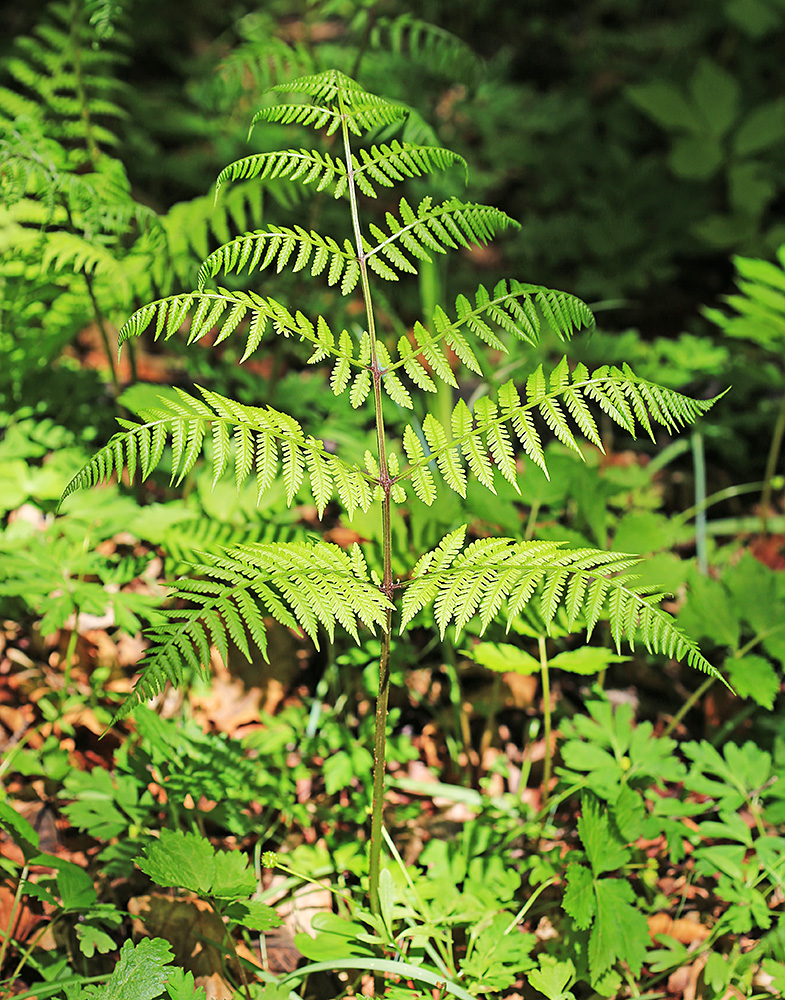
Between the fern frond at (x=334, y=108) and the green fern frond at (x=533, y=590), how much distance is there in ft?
2.52

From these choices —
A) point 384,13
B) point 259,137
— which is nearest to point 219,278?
point 259,137

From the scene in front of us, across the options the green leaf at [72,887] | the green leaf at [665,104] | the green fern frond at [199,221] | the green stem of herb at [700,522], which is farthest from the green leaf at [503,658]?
the green leaf at [665,104]

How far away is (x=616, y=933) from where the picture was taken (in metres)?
1.45

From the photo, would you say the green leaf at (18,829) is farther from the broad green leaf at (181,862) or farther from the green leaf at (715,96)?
the green leaf at (715,96)

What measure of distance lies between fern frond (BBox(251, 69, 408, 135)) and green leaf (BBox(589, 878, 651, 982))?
5.03 ft

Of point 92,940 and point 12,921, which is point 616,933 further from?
point 12,921

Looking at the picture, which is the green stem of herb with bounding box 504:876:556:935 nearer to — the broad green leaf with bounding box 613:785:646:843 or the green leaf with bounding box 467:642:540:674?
the broad green leaf with bounding box 613:785:646:843

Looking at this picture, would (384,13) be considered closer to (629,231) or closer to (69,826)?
(629,231)

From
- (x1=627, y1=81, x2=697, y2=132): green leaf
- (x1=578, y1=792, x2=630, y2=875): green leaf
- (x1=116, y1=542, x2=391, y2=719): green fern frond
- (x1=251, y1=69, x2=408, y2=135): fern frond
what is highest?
(x1=627, y1=81, x2=697, y2=132): green leaf

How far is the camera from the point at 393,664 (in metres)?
1.99

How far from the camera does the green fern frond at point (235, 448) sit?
3.55ft

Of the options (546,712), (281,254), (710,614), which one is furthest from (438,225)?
(710,614)

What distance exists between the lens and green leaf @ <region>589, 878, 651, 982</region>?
143cm

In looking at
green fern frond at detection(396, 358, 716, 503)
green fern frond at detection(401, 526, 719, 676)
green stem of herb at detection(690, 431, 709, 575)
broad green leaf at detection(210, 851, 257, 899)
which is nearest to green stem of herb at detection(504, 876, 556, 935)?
broad green leaf at detection(210, 851, 257, 899)
